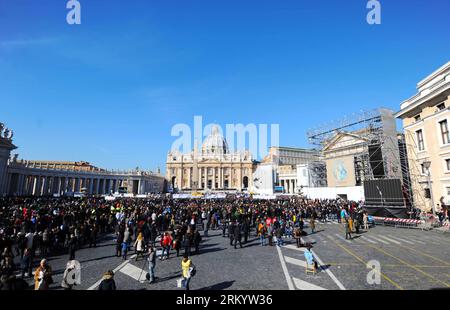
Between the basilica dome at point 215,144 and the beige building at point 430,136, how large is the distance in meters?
108

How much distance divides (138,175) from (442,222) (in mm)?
82110

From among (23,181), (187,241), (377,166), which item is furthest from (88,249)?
(23,181)

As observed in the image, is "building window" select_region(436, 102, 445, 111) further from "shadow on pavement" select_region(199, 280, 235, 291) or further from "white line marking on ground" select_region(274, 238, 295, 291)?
"shadow on pavement" select_region(199, 280, 235, 291)

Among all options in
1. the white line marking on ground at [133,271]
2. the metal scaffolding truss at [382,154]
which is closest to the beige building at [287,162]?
the metal scaffolding truss at [382,154]

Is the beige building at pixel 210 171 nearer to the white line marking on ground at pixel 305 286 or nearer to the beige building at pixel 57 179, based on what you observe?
the beige building at pixel 57 179

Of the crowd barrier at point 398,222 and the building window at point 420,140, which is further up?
the building window at point 420,140

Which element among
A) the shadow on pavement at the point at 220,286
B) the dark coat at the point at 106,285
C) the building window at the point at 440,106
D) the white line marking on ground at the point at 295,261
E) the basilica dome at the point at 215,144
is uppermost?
the basilica dome at the point at 215,144

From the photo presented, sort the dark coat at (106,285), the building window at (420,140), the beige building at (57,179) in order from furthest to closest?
the beige building at (57,179) → the building window at (420,140) → the dark coat at (106,285)

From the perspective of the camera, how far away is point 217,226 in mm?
21078

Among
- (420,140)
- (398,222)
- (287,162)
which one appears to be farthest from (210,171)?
(398,222)

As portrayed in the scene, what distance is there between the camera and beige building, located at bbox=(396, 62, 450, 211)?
20.1 meters

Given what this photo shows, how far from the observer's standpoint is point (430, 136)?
2175cm

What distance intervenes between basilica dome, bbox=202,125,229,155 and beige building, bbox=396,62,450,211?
108m

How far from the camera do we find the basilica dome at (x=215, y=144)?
130 meters
